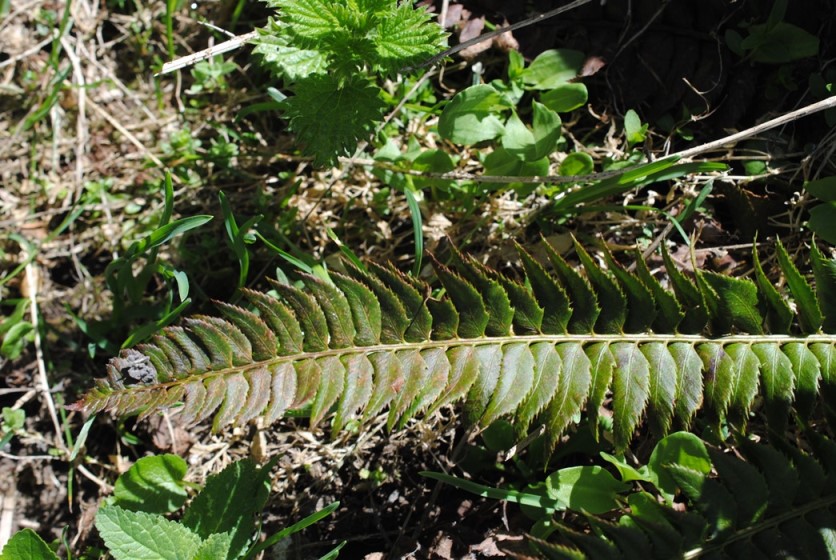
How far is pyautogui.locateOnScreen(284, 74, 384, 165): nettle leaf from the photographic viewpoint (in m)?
2.47

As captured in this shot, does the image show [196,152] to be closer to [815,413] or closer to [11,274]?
[11,274]

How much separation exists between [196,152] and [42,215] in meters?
0.70

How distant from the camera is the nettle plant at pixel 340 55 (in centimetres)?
235

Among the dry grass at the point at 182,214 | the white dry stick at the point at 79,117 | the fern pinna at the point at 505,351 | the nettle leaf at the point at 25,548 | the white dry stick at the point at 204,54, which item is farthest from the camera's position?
the white dry stick at the point at 79,117

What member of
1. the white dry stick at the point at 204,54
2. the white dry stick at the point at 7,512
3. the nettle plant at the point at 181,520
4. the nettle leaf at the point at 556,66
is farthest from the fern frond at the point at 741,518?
the white dry stick at the point at 7,512

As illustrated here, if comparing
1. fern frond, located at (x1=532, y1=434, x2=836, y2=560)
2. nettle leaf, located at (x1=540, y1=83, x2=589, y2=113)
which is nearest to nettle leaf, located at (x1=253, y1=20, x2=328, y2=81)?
nettle leaf, located at (x1=540, y1=83, x2=589, y2=113)

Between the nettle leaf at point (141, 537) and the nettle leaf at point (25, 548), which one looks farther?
the nettle leaf at point (25, 548)

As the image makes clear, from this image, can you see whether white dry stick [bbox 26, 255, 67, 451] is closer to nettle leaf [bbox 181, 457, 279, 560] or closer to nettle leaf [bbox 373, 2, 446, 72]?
nettle leaf [bbox 181, 457, 279, 560]

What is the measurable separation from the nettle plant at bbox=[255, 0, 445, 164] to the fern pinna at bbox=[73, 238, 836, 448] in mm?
520

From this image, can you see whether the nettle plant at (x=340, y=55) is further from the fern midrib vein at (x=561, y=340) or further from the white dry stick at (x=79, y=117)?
the white dry stick at (x=79, y=117)

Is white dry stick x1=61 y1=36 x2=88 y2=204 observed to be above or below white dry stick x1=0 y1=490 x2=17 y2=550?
above

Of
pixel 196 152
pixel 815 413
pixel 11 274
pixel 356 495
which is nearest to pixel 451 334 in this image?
pixel 356 495

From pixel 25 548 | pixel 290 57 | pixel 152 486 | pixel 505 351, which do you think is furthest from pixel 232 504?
pixel 290 57

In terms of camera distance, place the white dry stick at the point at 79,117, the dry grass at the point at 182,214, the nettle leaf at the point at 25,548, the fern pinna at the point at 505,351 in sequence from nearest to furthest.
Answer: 1. the fern pinna at the point at 505,351
2. the nettle leaf at the point at 25,548
3. the dry grass at the point at 182,214
4. the white dry stick at the point at 79,117
